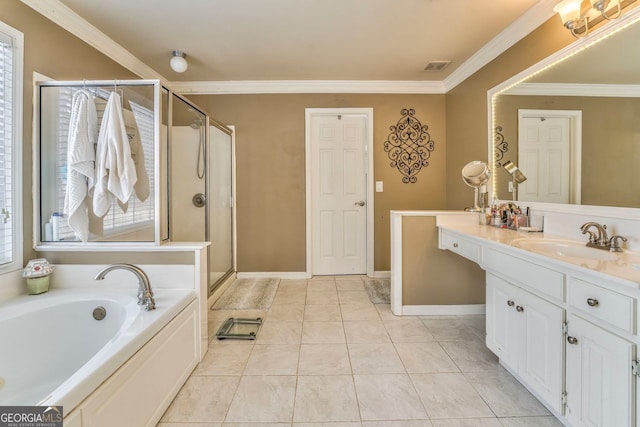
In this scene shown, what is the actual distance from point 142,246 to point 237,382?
39.1 inches

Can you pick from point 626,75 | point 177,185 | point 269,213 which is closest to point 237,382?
point 177,185

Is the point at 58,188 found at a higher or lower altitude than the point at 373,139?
lower

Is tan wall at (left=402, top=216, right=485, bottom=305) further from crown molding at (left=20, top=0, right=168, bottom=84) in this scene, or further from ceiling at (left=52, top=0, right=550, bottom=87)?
crown molding at (left=20, top=0, right=168, bottom=84)

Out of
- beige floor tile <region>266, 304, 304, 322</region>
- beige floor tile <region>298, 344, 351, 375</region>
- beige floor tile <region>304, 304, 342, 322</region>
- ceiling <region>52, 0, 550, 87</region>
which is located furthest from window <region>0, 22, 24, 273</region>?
beige floor tile <region>304, 304, 342, 322</region>

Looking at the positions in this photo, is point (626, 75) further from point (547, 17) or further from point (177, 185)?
point (177, 185)

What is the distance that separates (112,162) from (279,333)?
1.61 metres

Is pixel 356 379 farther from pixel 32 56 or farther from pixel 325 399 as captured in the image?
pixel 32 56

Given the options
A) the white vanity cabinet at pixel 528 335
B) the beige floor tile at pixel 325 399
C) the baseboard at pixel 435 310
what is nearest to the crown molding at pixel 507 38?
the white vanity cabinet at pixel 528 335

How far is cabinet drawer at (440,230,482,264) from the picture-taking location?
1785mm

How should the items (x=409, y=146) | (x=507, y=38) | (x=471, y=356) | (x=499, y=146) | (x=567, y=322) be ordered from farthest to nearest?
1. (x=409, y=146)
2. (x=499, y=146)
3. (x=507, y=38)
4. (x=471, y=356)
5. (x=567, y=322)

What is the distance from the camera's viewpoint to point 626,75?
1415 millimetres

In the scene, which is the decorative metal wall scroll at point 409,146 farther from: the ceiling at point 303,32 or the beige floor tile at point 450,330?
the beige floor tile at point 450,330

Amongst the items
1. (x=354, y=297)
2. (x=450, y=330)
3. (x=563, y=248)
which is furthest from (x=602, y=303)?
(x=354, y=297)

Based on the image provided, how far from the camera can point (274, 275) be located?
3.45 meters
